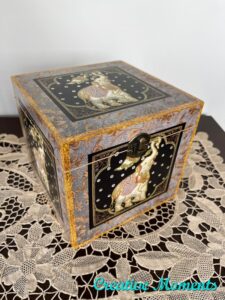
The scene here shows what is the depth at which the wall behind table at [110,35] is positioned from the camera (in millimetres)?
800

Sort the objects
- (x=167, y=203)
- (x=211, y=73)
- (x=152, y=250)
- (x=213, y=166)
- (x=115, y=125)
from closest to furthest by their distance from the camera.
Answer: (x=115, y=125) < (x=152, y=250) < (x=167, y=203) < (x=213, y=166) < (x=211, y=73)

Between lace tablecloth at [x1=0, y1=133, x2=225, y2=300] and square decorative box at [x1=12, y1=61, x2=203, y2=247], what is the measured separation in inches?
1.7

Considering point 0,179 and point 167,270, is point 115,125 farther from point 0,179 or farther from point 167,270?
point 0,179

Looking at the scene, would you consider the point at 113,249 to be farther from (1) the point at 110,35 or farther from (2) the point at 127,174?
(1) the point at 110,35

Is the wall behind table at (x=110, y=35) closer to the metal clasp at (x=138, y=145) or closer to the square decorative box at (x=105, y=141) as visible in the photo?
the square decorative box at (x=105, y=141)

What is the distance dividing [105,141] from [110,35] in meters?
0.56

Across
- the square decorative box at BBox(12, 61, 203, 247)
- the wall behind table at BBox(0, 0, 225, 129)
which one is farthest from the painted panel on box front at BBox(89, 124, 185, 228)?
the wall behind table at BBox(0, 0, 225, 129)

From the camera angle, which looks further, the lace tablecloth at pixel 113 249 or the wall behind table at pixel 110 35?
the wall behind table at pixel 110 35

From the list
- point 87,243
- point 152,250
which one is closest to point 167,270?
point 152,250

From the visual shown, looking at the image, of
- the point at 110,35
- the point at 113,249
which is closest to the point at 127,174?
the point at 113,249

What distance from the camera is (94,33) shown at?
0.86 metres

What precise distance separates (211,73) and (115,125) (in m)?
0.76

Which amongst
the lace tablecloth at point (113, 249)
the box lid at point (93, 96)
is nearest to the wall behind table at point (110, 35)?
the box lid at point (93, 96)

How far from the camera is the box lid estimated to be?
0.48 meters
